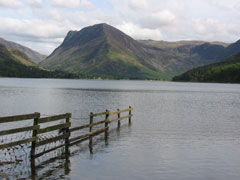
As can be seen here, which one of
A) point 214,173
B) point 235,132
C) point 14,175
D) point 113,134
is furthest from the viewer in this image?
point 235,132

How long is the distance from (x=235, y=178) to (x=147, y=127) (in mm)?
22018

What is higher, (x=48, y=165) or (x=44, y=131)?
(x=44, y=131)

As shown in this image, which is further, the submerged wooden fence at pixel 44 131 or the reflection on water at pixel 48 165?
the submerged wooden fence at pixel 44 131

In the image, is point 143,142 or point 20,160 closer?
point 20,160

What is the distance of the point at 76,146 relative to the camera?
2745 cm

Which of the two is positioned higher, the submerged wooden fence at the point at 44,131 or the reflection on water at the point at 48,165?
the submerged wooden fence at the point at 44,131

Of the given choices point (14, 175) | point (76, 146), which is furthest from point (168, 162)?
point (14, 175)

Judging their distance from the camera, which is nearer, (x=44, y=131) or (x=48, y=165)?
(x=48, y=165)

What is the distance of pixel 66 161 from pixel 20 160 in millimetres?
3586

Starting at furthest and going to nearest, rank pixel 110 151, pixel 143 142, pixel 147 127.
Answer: pixel 147 127 → pixel 143 142 → pixel 110 151

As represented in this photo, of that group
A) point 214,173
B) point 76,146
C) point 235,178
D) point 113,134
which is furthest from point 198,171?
point 113,134

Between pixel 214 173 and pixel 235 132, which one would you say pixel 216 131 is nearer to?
pixel 235 132

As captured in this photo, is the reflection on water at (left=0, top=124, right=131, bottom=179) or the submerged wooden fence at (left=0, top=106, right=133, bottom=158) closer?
the reflection on water at (left=0, top=124, right=131, bottom=179)

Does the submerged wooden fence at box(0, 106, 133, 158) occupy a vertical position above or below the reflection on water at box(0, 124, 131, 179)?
above
